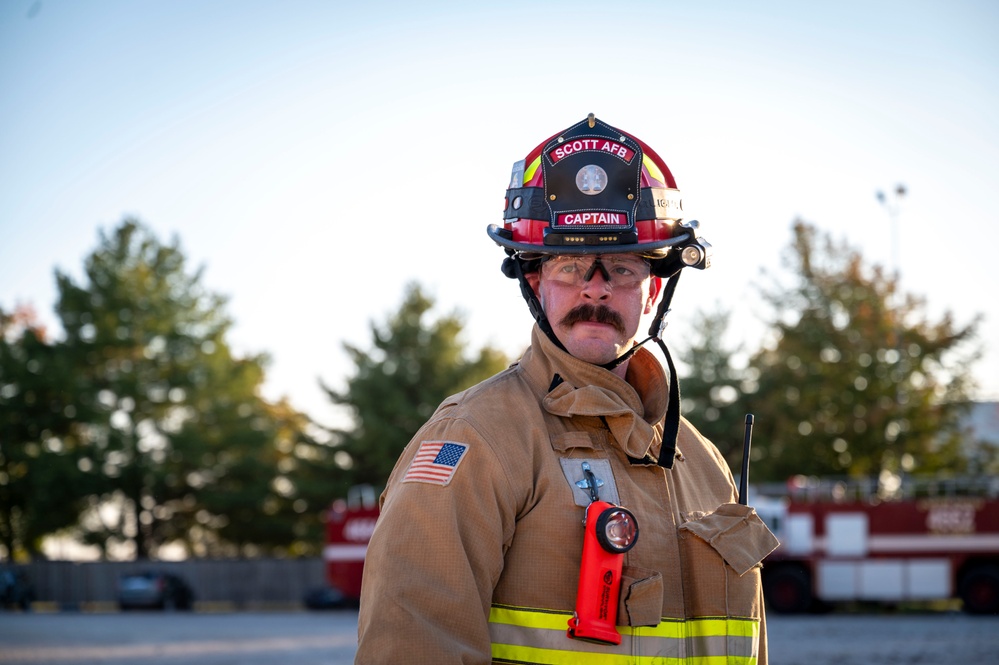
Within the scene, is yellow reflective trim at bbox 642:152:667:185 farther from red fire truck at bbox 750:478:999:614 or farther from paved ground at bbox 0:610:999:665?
red fire truck at bbox 750:478:999:614

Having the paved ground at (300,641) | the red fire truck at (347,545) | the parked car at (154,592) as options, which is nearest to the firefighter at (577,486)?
the paved ground at (300,641)

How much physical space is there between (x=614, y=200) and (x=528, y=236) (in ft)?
0.88

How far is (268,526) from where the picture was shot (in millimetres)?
41500

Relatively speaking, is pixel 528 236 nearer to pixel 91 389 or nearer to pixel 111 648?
pixel 111 648

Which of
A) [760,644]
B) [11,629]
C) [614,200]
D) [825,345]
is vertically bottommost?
[11,629]

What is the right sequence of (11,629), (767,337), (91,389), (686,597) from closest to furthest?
1. (686,597)
2. (11,629)
3. (767,337)
4. (91,389)

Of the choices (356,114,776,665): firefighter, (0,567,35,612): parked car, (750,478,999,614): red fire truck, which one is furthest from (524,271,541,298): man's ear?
(0,567,35,612): parked car

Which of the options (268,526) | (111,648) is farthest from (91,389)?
(111,648)

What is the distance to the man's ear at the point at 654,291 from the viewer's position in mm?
3449

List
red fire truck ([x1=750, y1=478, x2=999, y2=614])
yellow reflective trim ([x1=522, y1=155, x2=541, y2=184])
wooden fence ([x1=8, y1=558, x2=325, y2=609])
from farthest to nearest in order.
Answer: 1. wooden fence ([x1=8, y1=558, x2=325, y2=609])
2. red fire truck ([x1=750, y1=478, x2=999, y2=614])
3. yellow reflective trim ([x1=522, y1=155, x2=541, y2=184])

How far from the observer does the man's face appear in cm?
314

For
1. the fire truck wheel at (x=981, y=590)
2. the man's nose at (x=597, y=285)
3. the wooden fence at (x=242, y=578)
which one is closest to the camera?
the man's nose at (x=597, y=285)

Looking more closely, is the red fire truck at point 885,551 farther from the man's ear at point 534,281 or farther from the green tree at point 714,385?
the man's ear at point 534,281

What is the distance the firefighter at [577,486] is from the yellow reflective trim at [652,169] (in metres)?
0.01
